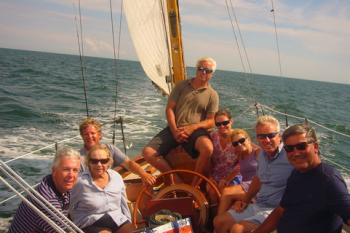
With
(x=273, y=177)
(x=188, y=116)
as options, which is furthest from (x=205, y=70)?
(x=273, y=177)

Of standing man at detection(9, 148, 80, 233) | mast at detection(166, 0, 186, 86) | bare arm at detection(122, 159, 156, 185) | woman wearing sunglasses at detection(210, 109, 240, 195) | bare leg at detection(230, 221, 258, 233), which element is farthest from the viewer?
mast at detection(166, 0, 186, 86)

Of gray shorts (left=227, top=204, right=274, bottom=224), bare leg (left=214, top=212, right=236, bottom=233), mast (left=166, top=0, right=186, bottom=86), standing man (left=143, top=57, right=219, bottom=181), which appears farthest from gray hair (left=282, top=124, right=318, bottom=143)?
mast (left=166, top=0, right=186, bottom=86)

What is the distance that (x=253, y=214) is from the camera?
9.91 ft

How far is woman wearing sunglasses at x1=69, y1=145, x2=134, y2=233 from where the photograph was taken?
9.46 ft

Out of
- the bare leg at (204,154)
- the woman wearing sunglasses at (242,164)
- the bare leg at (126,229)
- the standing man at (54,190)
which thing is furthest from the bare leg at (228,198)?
the standing man at (54,190)

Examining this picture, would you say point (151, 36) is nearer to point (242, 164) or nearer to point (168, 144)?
point (168, 144)

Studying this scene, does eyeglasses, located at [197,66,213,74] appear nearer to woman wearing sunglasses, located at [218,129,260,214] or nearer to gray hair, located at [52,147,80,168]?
woman wearing sunglasses, located at [218,129,260,214]

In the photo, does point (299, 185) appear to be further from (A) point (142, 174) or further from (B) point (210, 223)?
(A) point (142, 174)

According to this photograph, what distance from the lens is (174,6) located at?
4.99 m

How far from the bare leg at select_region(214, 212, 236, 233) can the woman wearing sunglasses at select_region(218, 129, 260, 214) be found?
0.16 metres

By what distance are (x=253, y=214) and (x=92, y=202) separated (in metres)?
1.27

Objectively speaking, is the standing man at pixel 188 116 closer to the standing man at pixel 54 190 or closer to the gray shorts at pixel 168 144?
the gray shorts at pixel 168 144

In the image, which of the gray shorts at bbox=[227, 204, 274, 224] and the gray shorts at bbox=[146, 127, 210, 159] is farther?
the gray shorts at bbox=[146, 127, 210, 159]

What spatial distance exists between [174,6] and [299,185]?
3.38 m
